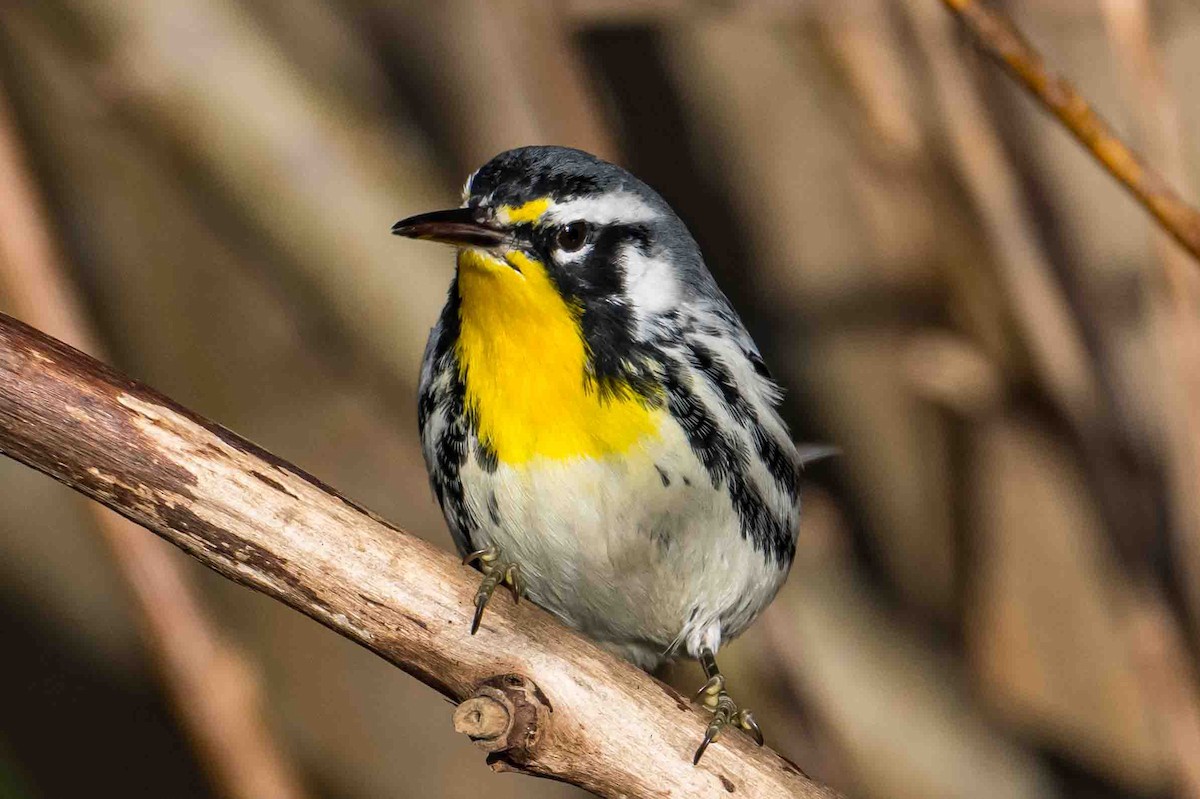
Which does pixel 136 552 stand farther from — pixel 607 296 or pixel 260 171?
pixel 260 171

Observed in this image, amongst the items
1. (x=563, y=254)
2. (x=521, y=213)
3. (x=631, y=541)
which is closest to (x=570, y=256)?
(x=563, y=254)

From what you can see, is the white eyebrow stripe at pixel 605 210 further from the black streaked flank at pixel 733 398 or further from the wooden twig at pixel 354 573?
the wooden twig at pixel 354 573

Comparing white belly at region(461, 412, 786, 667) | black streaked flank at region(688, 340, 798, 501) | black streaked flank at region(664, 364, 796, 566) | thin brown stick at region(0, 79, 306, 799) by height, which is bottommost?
thin brown stick at region(0, 79, 306, 799)

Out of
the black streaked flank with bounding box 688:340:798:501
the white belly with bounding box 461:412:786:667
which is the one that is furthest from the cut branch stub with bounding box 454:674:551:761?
the black streaked flank with bounding box 688:340:798:501

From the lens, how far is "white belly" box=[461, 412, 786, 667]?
7.14 ft

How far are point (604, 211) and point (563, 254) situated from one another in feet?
0.39

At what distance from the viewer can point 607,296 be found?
232cm

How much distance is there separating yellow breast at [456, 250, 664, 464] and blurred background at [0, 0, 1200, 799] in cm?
87

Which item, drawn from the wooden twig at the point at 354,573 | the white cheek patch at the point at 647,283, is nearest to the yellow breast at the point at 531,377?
the white cheek patch at the point at 647,283

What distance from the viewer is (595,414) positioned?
7.12ft

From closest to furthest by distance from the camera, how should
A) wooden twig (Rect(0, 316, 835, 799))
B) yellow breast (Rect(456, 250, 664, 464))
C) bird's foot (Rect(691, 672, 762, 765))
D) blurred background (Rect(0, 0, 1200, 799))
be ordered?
wooden twig (Rect(0, 316, 835, 799))
bird's foot (Rect(691, 672, 762, 765))
yellow breast (Rect(456, 250, 664, 464))
blurred background (Rect(0, 0, 1200, 799))

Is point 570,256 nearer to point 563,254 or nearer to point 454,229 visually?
point 563,254

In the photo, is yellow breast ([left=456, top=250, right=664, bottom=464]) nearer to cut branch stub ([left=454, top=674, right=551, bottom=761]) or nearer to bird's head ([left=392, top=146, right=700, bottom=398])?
bird's head ([left=392, top=146, right=700, bottom=398])

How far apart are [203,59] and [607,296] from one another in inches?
47.3
